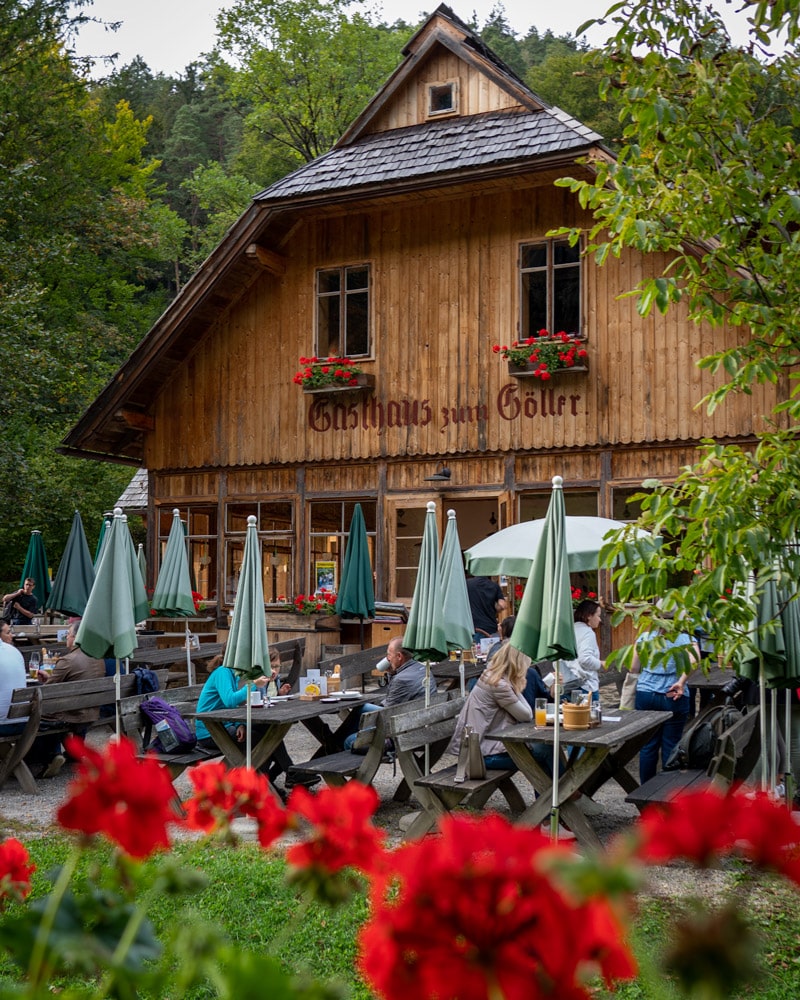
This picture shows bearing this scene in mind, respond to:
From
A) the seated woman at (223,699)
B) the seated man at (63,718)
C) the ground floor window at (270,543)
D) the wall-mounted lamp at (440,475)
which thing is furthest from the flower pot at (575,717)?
the ground floor window at (270,543)

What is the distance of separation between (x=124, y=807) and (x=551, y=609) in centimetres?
567

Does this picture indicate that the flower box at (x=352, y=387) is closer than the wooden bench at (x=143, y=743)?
No

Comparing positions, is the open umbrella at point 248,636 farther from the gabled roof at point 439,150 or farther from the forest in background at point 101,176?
the forest in background at point 101,176

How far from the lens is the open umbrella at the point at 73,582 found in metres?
13.2

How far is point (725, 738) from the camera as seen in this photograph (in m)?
6.72

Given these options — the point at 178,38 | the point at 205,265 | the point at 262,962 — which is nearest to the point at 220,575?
the point at 205,265

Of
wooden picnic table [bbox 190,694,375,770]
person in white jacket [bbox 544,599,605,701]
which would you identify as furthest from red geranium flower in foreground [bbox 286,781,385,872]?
person in white jacket [bbox 544,599,605,701]

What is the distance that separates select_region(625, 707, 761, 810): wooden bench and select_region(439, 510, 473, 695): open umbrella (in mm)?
2313

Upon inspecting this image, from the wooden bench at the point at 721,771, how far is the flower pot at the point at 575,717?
0.57m

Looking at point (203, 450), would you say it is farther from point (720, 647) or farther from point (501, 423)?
point (720, 647)

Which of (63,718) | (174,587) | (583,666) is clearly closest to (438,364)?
(174,587)

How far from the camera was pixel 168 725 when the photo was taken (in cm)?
852

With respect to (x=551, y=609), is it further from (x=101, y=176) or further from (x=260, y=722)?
(x=101, y=176)

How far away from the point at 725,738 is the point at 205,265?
12.1 m
